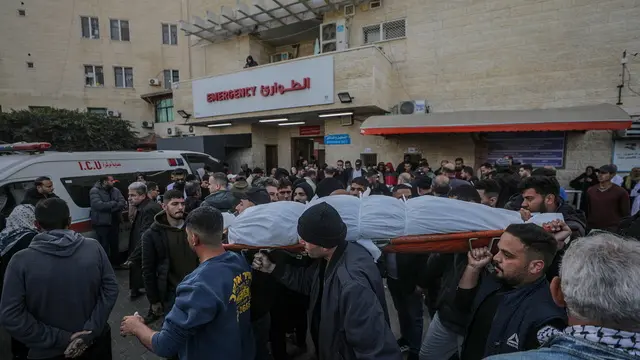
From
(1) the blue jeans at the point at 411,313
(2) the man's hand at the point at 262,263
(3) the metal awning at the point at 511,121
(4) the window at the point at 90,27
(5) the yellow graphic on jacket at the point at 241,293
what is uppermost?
(4) the window at the point at 90,27

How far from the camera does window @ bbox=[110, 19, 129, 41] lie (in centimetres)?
1897

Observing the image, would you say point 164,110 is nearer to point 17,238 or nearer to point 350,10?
point 350,10

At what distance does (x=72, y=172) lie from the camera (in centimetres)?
510

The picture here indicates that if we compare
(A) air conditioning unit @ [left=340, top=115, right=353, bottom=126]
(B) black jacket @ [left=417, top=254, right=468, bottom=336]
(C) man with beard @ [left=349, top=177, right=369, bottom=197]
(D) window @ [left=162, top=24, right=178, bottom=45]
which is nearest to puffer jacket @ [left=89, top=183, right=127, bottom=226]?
(C) man with beard @ [left=349, top=177, right=369, bottom=197]

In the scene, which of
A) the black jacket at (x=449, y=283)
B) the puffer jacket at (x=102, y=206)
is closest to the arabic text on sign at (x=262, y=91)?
the puffer jacket at (x=102, y=206)

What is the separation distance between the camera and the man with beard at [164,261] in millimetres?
3084

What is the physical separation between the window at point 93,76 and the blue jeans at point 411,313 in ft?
74.6

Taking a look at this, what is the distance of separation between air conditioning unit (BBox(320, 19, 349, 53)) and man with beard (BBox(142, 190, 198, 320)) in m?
10.3

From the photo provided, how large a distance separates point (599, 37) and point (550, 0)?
1738 millimetres

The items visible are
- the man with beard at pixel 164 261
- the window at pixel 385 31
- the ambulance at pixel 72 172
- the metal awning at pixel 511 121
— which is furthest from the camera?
the window at pixel 385 31

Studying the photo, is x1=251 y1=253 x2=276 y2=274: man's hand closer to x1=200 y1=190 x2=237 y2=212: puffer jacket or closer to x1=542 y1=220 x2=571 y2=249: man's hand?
x1=200 y1=190 x2=237 y2=212: puffer jacket

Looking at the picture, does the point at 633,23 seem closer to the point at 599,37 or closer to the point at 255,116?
the point at 599,37

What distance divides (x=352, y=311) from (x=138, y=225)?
14.7ft

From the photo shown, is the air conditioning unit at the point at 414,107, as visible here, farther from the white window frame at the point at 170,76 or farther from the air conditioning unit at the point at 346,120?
the white window frame at the point at 170,76
